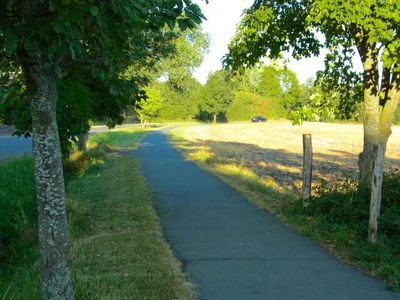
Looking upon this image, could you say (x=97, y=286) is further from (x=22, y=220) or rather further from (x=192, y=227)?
(x=22, y=220)

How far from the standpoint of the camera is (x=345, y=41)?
10984 millimetres

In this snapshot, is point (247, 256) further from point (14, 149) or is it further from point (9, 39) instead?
Result: point (14, 149)

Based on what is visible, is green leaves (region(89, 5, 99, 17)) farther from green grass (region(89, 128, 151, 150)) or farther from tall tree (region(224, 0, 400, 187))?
green grass (region(89, 128, 151, 150))

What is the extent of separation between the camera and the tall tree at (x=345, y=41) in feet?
26.1

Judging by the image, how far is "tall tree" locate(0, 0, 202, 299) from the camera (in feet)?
9.66

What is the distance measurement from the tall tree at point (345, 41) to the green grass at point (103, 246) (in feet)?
13.4

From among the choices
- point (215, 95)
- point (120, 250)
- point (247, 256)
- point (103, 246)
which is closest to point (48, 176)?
point (120, 250)

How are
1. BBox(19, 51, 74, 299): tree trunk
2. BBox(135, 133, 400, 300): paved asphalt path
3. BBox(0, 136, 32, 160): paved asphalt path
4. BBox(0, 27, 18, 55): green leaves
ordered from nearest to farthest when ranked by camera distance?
BBox(0, 27, 18, 55): green leaves < BBox(19, 51, 74, 299): tree trunk < BBox(135, 133, 400, 300): paved asphalt path < BBox(0, 136, 32, 160): paved asphalt path

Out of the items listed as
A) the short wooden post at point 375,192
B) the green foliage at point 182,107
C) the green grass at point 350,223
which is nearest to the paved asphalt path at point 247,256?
the green grass at point 350,223

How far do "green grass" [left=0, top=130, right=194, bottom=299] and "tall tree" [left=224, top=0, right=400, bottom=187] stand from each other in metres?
4.09

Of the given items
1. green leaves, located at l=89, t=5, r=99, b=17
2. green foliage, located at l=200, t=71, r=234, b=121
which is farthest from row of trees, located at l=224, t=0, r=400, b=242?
green foliage, located at l=200, t=71, r=234, b=121

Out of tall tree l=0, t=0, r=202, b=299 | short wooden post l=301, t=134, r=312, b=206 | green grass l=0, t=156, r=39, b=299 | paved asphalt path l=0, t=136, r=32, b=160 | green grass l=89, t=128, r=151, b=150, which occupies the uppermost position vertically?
tall tree l=0, t=0, r=202, b=299

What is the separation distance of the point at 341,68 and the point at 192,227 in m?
5.20

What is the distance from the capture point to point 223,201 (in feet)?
38.2
